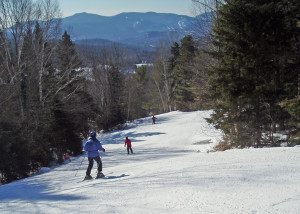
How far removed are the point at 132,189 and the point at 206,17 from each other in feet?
46.8

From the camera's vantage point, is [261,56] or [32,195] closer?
[32,195]

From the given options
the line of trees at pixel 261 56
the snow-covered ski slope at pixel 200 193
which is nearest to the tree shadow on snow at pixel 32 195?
the snow-covered ski slope at pixel 200 193

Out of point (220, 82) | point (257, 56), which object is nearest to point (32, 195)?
point (220, 82)

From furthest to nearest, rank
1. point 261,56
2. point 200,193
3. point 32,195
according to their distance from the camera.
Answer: point 261,56, point 32,195, point 200,193

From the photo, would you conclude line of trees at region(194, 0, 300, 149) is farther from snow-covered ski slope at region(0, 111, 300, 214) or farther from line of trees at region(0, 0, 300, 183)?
snow-covered ski slope at region(0, 111, 300, 214)

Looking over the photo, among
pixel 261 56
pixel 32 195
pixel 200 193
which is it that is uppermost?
pixel 261 56

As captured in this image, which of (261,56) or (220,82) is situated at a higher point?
(261,56)

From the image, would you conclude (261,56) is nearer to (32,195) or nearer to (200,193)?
(200,193)

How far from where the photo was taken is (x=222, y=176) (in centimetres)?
661

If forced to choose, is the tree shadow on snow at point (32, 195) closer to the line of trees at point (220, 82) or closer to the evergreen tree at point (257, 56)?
the line of trees at point (220, 82)

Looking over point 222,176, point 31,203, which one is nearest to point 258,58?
point 222,176

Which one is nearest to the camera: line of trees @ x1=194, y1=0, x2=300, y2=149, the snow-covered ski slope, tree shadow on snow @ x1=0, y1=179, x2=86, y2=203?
the snow-covered ski slope

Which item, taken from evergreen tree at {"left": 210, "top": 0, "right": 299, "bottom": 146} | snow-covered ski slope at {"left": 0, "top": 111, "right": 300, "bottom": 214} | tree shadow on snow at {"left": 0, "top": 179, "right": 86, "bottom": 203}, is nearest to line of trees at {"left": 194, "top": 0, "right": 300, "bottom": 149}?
evergreen tree at {"left": 210, "top": 0, "right": 299, "bottom": 146}

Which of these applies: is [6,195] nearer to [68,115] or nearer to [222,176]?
[222,176]
